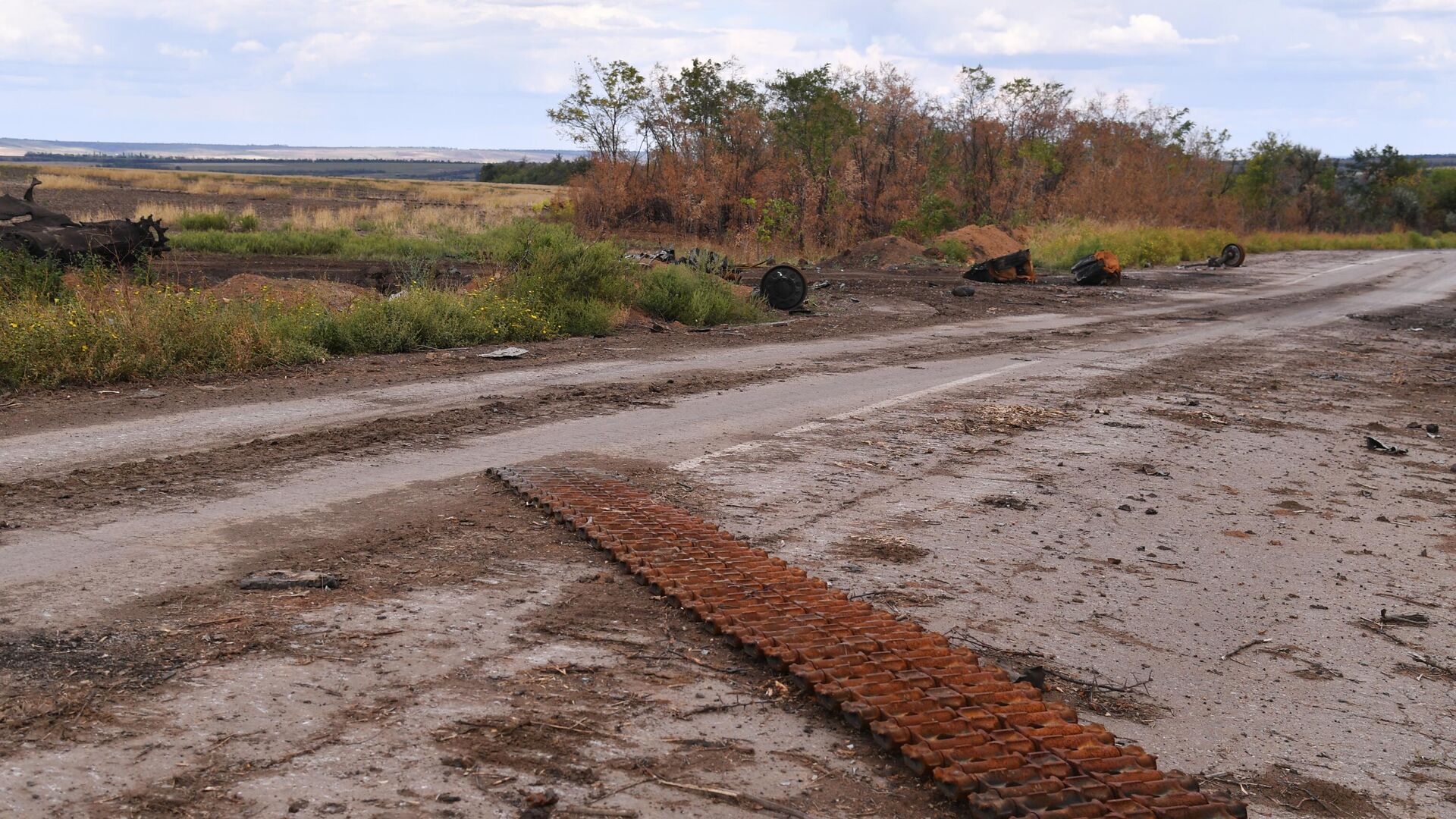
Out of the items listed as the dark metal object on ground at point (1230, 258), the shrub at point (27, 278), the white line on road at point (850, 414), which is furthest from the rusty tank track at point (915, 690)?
the dark metal object on ground at point (1230, 258)

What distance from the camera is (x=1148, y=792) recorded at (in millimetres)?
3164

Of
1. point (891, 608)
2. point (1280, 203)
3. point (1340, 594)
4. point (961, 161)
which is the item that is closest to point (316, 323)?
point (891, 608)

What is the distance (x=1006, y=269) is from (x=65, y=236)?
1660cm

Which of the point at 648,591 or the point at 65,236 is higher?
the point at 65,236

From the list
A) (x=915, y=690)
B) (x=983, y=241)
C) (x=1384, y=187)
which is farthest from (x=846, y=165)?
(x=1384, y=187)

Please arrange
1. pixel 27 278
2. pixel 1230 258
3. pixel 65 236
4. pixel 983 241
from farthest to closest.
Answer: pixel 1230 258 → pixel 983 241 → pixel 65 236 → pixel 27 278

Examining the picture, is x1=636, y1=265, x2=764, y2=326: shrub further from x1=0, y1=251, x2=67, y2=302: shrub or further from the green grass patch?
the green grass patch

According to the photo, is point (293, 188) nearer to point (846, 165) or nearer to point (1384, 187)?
point (846, 165)

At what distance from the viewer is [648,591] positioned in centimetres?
465

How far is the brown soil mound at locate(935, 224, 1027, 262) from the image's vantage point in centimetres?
2798

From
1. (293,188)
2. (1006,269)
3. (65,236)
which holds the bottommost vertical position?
(1006,269)

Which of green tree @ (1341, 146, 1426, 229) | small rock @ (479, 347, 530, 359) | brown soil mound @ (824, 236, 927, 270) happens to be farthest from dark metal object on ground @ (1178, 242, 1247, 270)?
green tree @ (1341, 146, 1426, 229)

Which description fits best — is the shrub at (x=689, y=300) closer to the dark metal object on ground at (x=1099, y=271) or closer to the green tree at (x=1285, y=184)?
the dark metal object on ground at (x=1099, y=271)

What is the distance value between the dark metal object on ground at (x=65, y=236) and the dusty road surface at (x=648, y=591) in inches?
309
